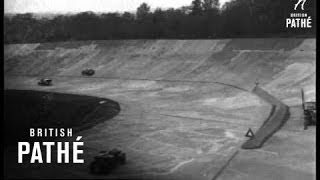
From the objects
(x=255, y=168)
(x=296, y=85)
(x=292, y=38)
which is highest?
(x=292, y=38)

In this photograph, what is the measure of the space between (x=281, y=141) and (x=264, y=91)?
1155 centimetres

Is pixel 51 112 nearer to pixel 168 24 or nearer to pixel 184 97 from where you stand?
pixel 184 97

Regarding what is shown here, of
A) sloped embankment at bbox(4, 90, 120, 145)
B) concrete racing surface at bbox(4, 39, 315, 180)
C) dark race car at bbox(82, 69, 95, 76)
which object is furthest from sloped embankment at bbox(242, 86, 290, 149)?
dark race car at bbox(82, 69, 95, 76)

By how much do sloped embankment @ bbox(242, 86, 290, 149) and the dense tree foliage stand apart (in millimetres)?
15833

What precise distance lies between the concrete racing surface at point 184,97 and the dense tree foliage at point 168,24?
212cm

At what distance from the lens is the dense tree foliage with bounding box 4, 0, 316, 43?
43.0 meters

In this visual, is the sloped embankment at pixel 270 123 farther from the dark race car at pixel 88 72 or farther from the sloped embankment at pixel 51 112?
the dark race car at pixel 88 72

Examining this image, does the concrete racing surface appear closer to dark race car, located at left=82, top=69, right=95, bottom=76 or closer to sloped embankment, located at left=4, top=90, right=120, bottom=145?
dark race car, located at left=82, top=69, right=95, bottom=76

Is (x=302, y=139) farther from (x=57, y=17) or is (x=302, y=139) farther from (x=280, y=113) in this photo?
(x=57, y=17)

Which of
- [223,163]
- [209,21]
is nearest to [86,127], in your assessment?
[223,163]

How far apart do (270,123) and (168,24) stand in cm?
3318

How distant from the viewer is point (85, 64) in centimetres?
4741

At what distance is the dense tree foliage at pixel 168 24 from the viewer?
141 ft

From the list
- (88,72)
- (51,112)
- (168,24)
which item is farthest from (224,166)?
(168,24)
